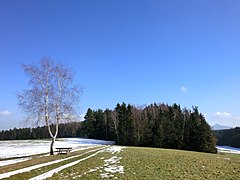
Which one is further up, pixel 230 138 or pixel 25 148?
pixel 230 138

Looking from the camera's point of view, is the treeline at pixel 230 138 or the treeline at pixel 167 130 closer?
the treeline at pixel 167 130

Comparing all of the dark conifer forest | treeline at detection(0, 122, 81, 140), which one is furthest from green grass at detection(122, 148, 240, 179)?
treeline at detection(0, 122, 81, 140)

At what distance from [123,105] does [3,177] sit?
66.5 meters

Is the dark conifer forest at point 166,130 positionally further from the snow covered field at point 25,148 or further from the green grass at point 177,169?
the green grass at point 177,169

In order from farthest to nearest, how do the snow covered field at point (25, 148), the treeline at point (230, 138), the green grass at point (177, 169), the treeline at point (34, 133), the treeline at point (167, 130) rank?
the treeline at point (34, 133), the treeline at point (230, 138), the treeline at point (167, 130), the snow covered field at point (25, 148), the green grass at point (177, 169)

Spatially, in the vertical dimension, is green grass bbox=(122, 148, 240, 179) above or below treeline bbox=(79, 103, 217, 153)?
below

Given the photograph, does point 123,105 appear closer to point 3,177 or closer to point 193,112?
point 193,112

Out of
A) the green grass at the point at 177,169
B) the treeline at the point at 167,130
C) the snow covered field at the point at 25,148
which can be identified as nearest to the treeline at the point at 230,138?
the treeline at the point at 167,130

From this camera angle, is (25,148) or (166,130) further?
(166,130)

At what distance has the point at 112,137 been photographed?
93.9 meters

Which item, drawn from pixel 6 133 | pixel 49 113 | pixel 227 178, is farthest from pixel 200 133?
pixel 6 133

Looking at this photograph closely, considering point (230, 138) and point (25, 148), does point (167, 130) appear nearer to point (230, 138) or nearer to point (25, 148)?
point (25, 148)

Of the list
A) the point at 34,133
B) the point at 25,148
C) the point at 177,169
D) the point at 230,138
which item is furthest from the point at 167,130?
the point at 34,133

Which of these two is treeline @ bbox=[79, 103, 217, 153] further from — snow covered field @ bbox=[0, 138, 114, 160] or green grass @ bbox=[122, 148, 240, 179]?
green grass @ bbox=[122, 148, 240, 179]
